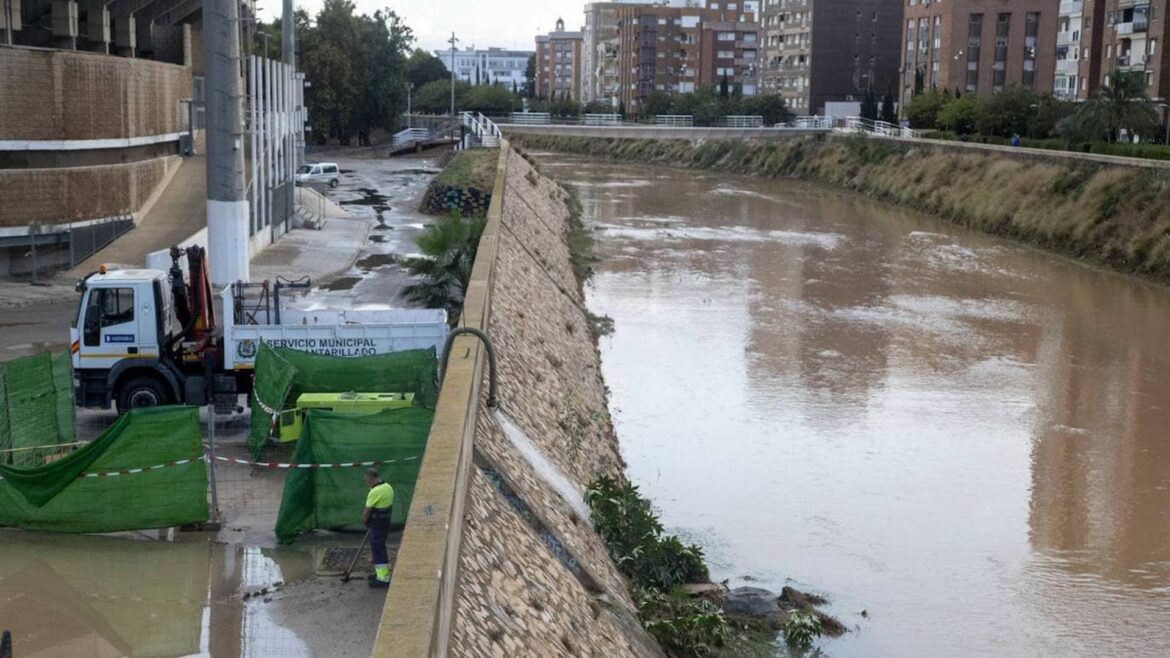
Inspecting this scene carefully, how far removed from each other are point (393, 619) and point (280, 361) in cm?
1032

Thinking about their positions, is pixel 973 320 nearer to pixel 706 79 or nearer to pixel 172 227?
pixel 172 227

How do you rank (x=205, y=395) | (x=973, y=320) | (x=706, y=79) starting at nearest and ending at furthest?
(x=205, y=395)
(x=973, y=320)
(x=706, y=79)

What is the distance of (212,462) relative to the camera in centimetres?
1430

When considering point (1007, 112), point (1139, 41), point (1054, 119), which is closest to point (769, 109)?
point (1007, 112)

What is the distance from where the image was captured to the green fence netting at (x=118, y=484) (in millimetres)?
13492

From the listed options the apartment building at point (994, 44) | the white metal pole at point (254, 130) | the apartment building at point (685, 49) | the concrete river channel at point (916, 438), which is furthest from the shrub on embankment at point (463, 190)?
the apartment building at point (685, 49)

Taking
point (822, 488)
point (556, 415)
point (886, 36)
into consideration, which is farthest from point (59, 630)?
point (886, 36)

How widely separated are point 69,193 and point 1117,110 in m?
44.4

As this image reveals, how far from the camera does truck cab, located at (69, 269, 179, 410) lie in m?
18.4

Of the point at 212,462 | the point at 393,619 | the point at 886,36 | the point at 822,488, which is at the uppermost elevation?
the point at 886,36

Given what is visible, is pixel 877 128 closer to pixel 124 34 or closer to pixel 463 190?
pixel 463 190

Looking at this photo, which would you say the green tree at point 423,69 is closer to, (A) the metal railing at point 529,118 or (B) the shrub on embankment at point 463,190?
(A) the metal railing at point 529,118

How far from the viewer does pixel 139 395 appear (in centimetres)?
1830

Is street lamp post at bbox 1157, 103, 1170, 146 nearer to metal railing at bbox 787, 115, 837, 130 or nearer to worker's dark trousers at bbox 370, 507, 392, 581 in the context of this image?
metal railing at bbox 787, 115, 837, 130
